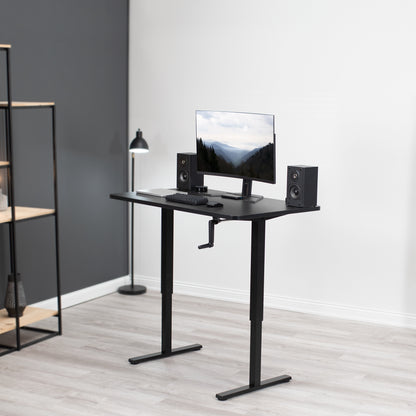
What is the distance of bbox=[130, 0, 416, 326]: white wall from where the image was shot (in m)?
4.60

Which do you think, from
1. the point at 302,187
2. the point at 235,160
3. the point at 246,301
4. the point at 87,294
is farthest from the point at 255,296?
the point at 87,294

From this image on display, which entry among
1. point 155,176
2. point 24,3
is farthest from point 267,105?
point 24,3

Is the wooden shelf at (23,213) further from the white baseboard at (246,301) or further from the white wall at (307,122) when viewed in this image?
the white wall at (307,122)

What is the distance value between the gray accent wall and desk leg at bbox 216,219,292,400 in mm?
1775

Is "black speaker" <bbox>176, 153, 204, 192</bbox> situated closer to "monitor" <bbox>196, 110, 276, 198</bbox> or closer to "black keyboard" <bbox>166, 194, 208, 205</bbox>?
"monitor" <bbox>196, 110, 276, 198</bbox>

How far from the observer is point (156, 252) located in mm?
5566

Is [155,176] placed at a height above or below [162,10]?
below

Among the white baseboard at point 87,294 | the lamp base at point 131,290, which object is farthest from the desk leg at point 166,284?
the lamp base at point 131,290

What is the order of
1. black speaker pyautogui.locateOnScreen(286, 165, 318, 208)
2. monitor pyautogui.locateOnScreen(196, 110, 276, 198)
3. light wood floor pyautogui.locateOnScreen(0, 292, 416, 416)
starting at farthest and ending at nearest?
monitor pyautogui.locateOnScreen(196, 110, 276, 198), black speaker pyautogui.locateOnScreen(286, 165, 318, 208), light wood floor pyautogui.locateOnScreen(0, 292, 416, 416)

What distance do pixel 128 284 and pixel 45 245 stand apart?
1035 millimetres

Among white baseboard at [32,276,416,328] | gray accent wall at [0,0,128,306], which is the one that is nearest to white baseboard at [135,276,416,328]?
white baseboard at [32,276,416,328]

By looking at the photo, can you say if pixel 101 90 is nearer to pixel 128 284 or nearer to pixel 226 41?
pixel 226 41

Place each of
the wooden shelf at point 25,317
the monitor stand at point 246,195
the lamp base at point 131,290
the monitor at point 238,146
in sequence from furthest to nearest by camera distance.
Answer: the lamp base at point 131,290 < the wooden shelf at point 25,317 < the monitor stand at point 246,195 < the monitor at point 238,146

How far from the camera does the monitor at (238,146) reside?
3.69m
